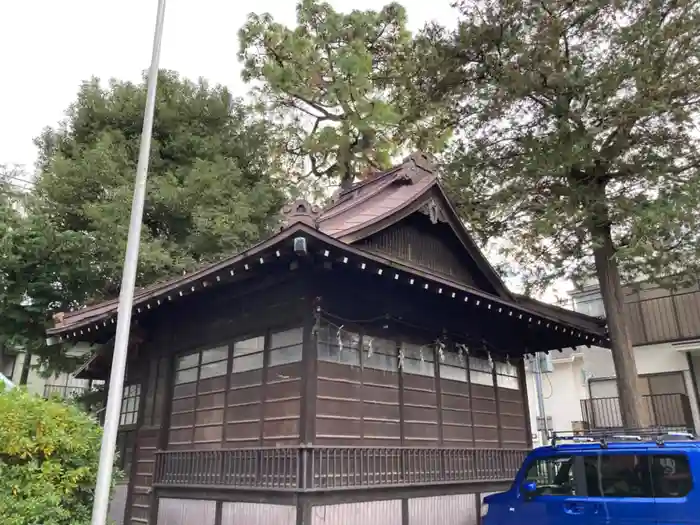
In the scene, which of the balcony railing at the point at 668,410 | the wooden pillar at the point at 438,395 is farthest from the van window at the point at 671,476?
the balcony railing at the point at 668,410

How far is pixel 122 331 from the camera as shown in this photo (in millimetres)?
6277

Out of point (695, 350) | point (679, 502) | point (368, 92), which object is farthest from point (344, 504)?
point (368, 92)

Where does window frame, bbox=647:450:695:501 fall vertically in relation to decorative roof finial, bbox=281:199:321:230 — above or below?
below

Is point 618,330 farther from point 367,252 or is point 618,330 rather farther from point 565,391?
point 565,391

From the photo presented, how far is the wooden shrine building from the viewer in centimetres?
802

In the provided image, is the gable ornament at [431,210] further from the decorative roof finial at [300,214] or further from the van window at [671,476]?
the van window at [671,476]

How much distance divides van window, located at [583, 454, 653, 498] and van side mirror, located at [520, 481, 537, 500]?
2.63 ft

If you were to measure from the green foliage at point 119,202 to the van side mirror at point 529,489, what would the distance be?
12.2 meters

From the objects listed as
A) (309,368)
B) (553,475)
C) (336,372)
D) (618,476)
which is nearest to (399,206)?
(336,372)

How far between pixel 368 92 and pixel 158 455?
1544 cm

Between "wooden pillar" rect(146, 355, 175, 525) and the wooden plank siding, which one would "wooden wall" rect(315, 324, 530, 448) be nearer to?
"wooden pillar" rect(146, 355, 175, 525)

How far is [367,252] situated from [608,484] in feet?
13.9

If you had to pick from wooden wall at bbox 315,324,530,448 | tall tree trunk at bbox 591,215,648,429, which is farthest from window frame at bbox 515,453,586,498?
tall tree trunk at bbox 591,215,648,429

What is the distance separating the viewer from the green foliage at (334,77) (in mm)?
20781
